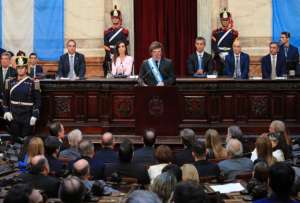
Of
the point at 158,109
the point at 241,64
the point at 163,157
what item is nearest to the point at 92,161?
the point at 163,157

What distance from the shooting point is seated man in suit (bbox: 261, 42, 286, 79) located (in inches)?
515

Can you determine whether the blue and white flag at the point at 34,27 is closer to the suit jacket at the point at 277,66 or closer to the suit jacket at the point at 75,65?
the suit jacket at the point at 75,65

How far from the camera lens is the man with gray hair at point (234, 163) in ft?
24.3

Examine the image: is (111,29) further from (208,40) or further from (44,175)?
(44,175)

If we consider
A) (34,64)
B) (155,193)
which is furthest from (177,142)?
(155,193)

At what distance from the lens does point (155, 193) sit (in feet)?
16.6

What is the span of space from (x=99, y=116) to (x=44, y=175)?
5.91 meters

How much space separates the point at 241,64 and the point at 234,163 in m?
5.56

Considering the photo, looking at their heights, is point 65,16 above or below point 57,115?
above

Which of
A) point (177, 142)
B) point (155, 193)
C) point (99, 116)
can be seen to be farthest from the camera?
point (99, 116)

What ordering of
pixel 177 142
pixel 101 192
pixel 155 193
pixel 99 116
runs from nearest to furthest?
pixel 155 193 → pixel 101 192 → pixel 177 142 → pixel 99 116

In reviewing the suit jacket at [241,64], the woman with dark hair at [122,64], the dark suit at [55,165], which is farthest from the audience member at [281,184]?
the woman with dark hair at [122,64]

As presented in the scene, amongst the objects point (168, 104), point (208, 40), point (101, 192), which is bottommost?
point (101, 192)

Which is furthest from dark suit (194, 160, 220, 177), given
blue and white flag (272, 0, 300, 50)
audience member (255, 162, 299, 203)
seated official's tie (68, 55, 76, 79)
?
blue and white flag (272, 0, 300, 50)
